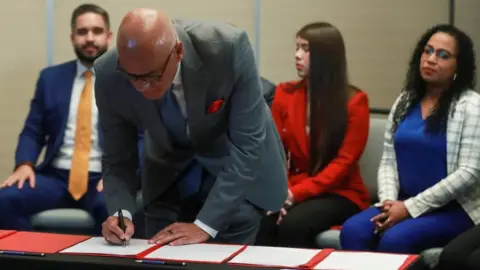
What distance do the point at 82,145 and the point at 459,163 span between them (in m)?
1.89

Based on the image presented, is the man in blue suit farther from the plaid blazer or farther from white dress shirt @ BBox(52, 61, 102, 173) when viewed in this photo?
the plaid blazer

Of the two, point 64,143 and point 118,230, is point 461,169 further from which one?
point 64,143

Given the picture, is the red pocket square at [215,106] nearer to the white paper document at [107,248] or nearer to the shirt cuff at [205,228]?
the shirt cuff at [205,228]

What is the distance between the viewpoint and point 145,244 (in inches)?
89.3

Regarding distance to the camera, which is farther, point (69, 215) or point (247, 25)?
point (247, 25)

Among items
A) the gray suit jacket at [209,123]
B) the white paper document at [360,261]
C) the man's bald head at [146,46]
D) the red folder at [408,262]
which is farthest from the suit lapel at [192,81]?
the red folder at [408,262]

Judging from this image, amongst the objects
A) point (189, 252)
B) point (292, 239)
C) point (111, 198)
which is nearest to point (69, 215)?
point (292, 239)

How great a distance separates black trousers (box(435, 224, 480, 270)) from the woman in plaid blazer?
5.6 inches

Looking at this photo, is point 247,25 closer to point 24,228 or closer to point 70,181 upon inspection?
point 70,181

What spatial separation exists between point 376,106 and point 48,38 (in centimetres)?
201

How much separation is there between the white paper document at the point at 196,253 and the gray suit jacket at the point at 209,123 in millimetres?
116

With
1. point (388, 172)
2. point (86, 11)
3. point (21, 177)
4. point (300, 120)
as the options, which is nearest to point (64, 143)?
point (21, 177)

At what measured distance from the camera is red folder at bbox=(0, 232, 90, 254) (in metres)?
2.18

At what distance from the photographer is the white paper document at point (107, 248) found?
214 centimetres
